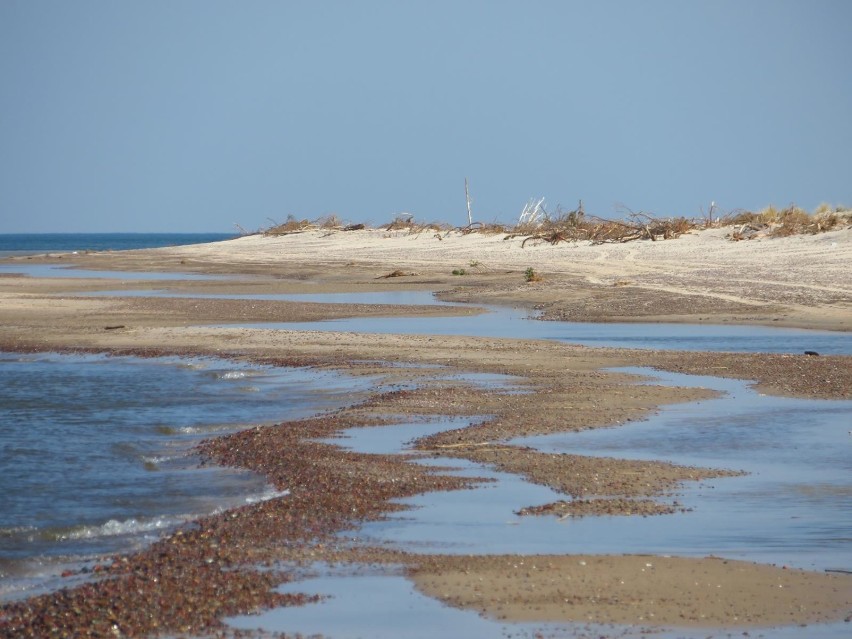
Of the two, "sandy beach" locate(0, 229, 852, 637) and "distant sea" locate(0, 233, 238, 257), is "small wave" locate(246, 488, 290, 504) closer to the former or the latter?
"sandy beach" locate(0, 229, 852, 637)

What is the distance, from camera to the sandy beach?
5805 mm

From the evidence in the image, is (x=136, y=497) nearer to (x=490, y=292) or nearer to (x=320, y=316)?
(x=320, y=316)

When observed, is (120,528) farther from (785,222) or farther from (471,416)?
A: (785,222)

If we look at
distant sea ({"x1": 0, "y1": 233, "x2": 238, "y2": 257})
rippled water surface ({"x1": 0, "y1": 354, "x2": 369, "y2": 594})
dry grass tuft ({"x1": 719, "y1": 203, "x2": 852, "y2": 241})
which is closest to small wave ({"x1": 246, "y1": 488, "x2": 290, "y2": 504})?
rippled water surface ({"x1": 0, "y1": 354, "x2": 369, "y2": 594})

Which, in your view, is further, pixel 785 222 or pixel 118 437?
pixel 785 222

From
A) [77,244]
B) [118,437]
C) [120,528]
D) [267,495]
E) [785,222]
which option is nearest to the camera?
[120,528]

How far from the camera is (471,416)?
11.0m

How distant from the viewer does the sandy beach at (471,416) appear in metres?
5.80

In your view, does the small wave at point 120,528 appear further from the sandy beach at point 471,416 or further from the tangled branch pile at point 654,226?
the tangled branch pile at point 654,226

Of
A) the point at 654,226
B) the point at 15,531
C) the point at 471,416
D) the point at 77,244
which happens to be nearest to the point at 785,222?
the point at 654,226

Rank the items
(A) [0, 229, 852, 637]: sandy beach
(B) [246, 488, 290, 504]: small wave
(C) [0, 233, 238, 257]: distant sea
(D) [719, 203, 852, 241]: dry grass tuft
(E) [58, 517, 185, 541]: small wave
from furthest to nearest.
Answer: (C) [0, 233, 238, 257]: distant sea, (D) [719, 203, 852, 241]: dry grass tuft, (B) [246, 488, 290, 504]: small wave, (E) [58, 517, 185, 541]: small wave, (A) [0, 229, 852, 637]: sandy beach

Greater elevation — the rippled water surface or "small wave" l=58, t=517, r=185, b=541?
the rippled water surface

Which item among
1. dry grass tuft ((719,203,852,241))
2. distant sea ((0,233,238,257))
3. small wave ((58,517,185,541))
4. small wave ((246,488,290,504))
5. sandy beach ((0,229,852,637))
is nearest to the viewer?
sandy beach ((0,229,852,637))

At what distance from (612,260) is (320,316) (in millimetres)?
12819
